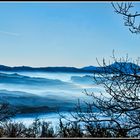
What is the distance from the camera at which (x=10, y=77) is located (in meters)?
10.5

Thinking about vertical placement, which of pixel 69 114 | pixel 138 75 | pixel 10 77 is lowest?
pixel 69 114

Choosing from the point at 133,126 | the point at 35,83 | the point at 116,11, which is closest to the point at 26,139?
the point at 133,126

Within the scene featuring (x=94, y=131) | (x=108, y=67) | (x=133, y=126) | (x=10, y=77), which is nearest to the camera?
(x=94, y=131)

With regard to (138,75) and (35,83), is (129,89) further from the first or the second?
(35,83)

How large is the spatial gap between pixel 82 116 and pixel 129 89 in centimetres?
98

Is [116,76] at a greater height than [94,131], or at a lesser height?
greater

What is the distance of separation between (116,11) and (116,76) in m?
1.18

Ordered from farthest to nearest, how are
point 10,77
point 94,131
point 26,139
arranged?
point 10,77 < point 94,131 < point 26,139

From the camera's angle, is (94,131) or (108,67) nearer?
(94,131)

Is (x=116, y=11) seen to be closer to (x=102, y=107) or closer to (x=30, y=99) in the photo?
(x=102, y=107)

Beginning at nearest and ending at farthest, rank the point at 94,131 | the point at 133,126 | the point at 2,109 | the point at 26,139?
the point at 26,139
the point at 94,131
the point at 133,126
the point at 2,109

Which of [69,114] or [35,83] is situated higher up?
[35,83]

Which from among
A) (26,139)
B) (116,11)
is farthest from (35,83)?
(26,139)

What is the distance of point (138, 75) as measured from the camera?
6742 mm
